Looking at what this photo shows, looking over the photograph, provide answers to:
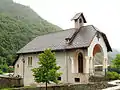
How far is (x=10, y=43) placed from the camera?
56812mm

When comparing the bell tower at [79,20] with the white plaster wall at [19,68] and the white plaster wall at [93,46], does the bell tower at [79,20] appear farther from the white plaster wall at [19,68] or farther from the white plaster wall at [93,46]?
the white plaster wall at [19,68]

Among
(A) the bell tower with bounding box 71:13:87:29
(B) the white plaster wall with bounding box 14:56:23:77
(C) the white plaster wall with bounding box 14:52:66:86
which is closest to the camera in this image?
(C) the white plaster wall with bounding box 14:52:66:86

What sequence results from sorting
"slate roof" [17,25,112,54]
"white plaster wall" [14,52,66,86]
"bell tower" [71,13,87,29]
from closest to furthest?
"slate roof" [17,25,112,54] → "white plaster wall" [14,52,66,86] → "bell tower" [71,13,87,29]

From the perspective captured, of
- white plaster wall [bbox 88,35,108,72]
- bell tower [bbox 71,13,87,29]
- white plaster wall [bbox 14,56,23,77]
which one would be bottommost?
white plaster wall [bbox 14,56,23,77]

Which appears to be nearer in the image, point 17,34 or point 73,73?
point 73,73

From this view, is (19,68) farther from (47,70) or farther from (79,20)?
(47,70)

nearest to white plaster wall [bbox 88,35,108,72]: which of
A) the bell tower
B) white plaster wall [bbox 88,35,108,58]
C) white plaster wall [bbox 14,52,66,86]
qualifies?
white plaster wall [bbox 88,35,108,58]

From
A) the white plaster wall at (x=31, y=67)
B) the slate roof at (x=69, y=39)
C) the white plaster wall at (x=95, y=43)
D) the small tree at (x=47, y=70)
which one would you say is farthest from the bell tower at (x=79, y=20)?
the small tree at (x=47, y=70)

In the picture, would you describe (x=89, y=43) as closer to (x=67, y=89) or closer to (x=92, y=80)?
(x=92, y=80)

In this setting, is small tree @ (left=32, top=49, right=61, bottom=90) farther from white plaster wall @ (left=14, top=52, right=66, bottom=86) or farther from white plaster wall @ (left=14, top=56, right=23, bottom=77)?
white plaster wall @ (left=14, top=56, right=23, bottom=77)

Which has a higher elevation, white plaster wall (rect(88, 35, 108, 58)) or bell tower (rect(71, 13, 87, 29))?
bell tower (rect(71, 13, 87, 29))

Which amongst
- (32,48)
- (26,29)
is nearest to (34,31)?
(26,29)

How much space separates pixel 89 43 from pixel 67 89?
524 centimetres

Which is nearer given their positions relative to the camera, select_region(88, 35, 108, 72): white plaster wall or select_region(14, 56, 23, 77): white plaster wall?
select_region(88, 35, 108, 72): white plaster wall
